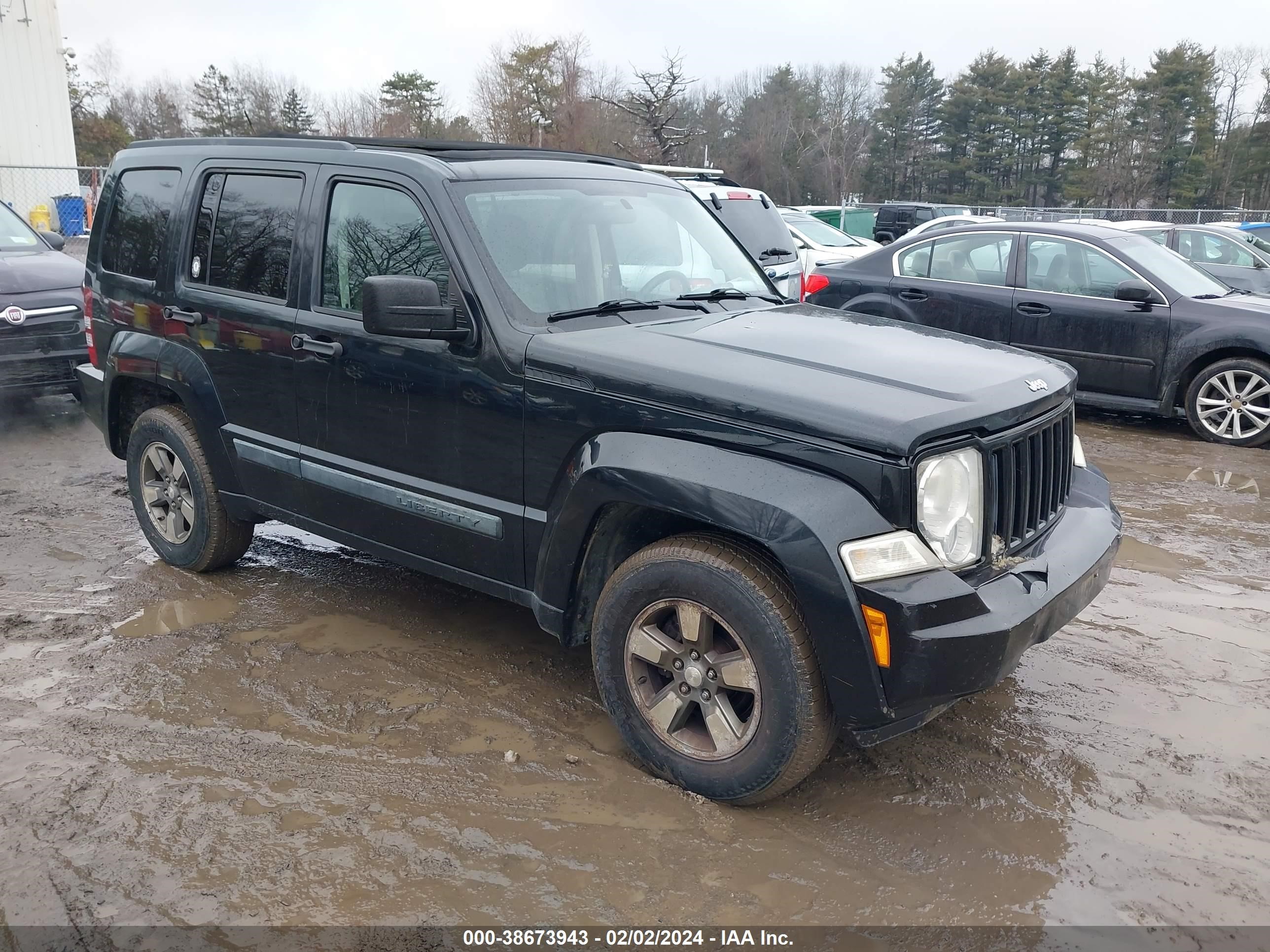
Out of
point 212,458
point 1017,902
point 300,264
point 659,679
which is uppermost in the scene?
point 300,264

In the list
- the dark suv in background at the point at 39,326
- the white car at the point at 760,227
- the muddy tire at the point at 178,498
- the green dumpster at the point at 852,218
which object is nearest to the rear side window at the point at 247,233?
the muddy tire at the point at 178,498

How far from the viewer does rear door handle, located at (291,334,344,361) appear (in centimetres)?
392

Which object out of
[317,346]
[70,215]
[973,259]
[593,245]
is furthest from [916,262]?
[70,215]

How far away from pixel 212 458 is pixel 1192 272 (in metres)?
8.11

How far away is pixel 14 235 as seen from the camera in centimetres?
881

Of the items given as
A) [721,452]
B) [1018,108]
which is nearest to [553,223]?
[721,452]

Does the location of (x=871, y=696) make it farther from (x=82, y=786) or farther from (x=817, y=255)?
(x=817, y=255)

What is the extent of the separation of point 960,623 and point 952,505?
1.17 ft

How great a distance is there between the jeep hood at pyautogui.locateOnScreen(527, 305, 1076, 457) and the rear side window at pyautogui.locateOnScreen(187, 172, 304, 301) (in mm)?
1480

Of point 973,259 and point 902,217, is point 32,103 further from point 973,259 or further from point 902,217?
point 973,259

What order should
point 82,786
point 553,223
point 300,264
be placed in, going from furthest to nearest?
1. point 300,264
2. point 553,223
3. point 82,786

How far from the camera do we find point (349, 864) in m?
2.86

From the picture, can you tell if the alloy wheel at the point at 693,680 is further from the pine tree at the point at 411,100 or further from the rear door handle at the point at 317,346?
the pine tree at the point at 411,100

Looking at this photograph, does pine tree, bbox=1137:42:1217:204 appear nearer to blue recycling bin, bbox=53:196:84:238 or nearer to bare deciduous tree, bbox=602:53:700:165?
bare deciduous tree, bbox=602:53:700:165
